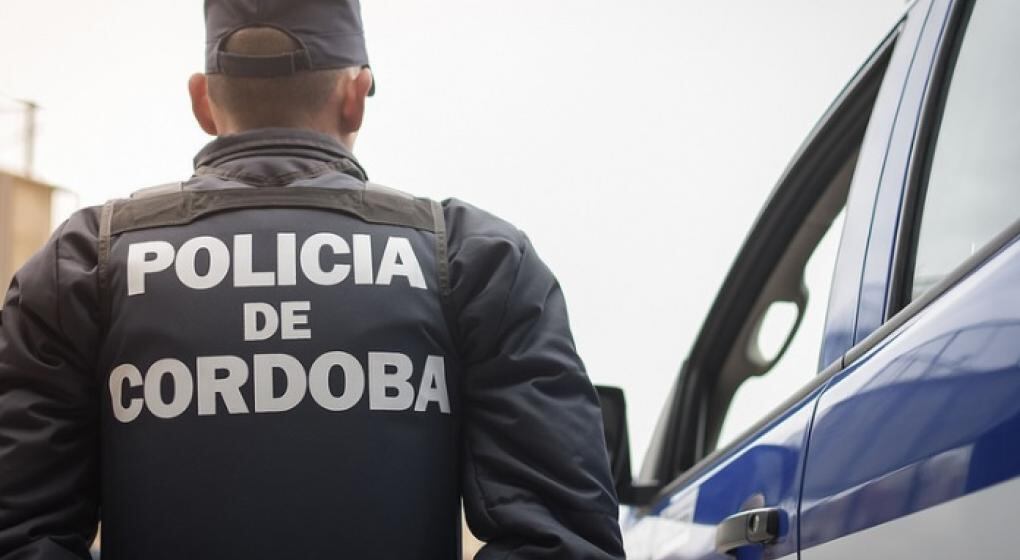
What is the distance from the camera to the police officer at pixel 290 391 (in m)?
1.64

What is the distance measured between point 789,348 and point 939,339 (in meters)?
1.15

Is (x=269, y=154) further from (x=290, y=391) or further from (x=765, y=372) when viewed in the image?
(x=765, y=372)

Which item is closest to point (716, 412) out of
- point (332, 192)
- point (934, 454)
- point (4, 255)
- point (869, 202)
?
point (869, 202)

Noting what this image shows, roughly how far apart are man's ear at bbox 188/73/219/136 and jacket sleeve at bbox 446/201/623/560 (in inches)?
16.3

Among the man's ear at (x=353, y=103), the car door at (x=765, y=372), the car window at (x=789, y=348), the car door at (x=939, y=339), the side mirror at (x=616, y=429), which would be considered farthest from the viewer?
the side mirror at (x=616, y=429)

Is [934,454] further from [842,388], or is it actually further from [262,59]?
[262,59]

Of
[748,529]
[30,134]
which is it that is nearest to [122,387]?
[748,529]

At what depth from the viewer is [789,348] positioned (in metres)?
2.37

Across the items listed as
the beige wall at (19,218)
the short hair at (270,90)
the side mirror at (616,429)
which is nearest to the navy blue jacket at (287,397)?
the short hair at (270,90)

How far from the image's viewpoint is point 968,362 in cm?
113

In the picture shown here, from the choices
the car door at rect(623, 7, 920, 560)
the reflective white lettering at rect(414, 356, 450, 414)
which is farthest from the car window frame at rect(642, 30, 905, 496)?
the reflective white lettering at rect(414, 356, 450, 414)

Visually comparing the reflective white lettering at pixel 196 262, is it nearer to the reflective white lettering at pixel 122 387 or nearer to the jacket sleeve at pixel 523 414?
the reflective white lettering at pixel 122 387

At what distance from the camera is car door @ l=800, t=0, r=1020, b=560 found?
1.07 m

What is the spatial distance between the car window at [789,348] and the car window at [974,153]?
310 mm
